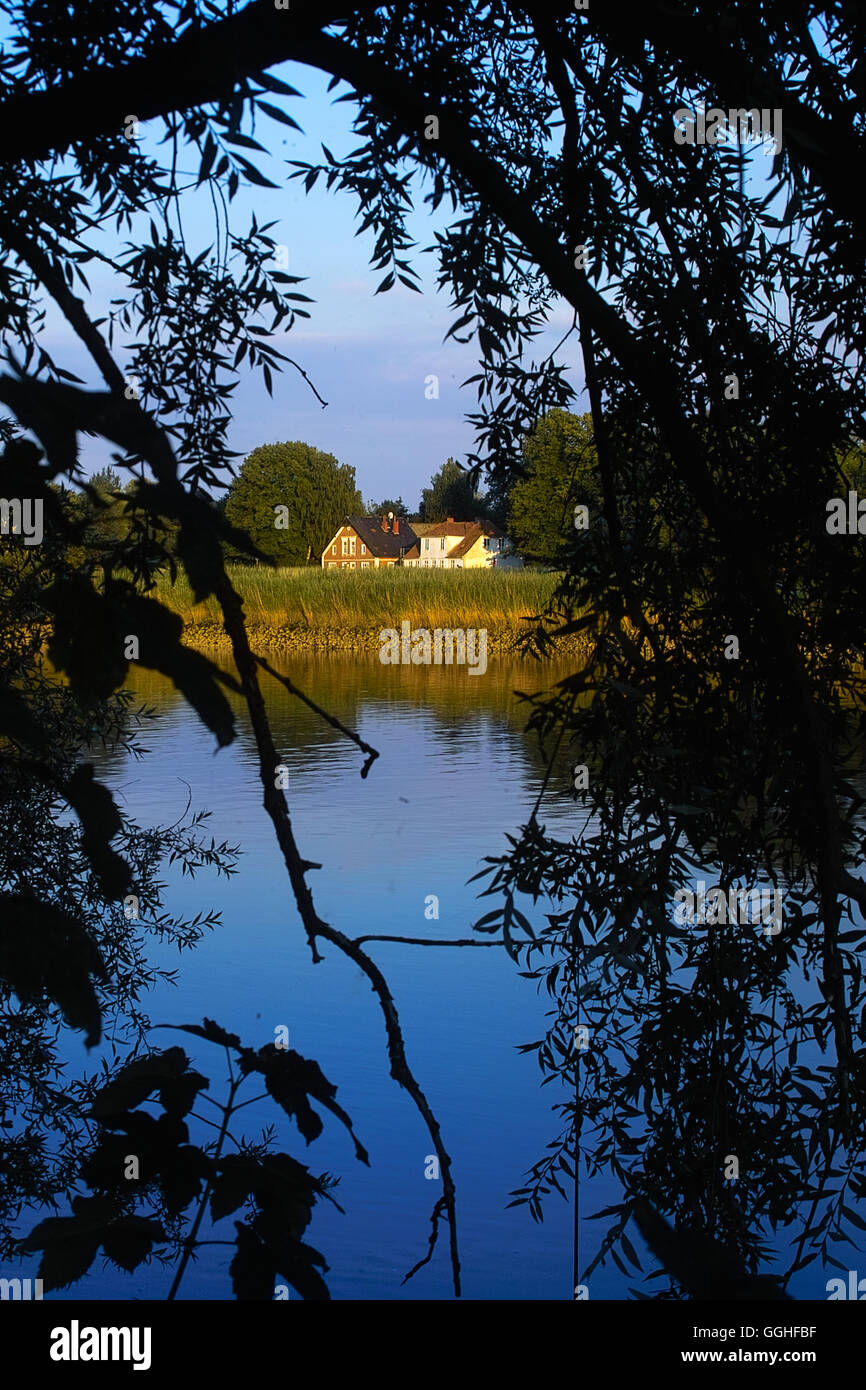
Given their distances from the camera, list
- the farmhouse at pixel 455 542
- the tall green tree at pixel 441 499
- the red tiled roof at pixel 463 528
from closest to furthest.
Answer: the farmhouse at pixel 455 542 < the red tiled roof at pixel 463 528 < the tall green tree at pixel 441 499

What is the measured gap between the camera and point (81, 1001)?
0.87 meters

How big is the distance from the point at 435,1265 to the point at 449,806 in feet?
15.6

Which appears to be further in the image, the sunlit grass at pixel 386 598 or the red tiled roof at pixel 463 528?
the red tiled roof at pixel 463 528

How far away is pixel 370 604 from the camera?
1848cm

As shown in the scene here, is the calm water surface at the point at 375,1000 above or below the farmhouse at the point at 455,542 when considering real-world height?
below

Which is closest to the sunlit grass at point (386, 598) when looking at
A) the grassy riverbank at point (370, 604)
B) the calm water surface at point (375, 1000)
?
the grassy riverbank at point (370, 604)

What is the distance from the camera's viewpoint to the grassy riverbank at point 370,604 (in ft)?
56.5

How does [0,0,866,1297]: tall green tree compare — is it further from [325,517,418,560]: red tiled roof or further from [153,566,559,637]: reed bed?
[325,517,418,560]: red tiled roof

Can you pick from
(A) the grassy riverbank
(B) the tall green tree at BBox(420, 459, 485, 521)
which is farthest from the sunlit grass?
(B) the tall green tree at BBox(420, 459, 485, 521)

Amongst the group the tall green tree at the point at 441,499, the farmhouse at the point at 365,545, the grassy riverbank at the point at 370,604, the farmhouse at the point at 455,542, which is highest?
the tall green tree at the point at 441,499

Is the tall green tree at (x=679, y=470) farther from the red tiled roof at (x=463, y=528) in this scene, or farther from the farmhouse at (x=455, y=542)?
the red tiled roof at (x=463, y=528)

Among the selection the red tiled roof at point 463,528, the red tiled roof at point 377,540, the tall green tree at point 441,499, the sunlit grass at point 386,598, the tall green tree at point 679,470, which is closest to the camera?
the tall green tree at point 679,470

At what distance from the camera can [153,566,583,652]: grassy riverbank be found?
679 inches

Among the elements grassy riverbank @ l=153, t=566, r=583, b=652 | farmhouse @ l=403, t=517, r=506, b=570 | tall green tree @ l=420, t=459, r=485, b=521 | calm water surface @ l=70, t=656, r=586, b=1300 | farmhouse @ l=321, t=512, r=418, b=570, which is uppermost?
tall green tree @ l=420, t=459, r=485, b=521
